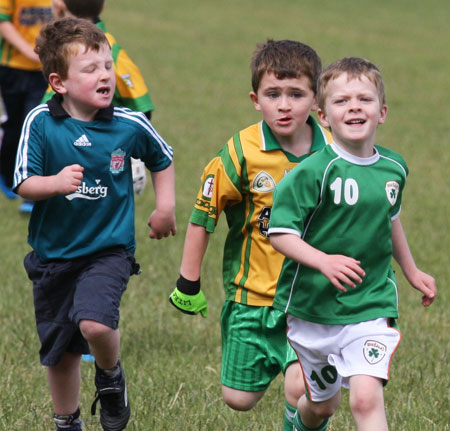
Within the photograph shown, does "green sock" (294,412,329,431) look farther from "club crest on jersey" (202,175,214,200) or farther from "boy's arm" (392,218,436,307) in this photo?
"club crest on jersey" (202,175,214,200)

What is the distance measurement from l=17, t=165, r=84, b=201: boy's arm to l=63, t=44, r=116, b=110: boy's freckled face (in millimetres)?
405

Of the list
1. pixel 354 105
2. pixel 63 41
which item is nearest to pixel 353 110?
pixel 354 105

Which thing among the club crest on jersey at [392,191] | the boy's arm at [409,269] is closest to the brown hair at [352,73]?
the club crest on jersey at [392,191]

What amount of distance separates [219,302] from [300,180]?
3697 millimetres

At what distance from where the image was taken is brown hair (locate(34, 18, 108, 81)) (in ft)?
15.9

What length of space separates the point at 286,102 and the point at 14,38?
521cm

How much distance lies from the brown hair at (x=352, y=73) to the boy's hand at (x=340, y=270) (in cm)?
70

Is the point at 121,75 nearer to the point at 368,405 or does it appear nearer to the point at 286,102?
the point at 286,102

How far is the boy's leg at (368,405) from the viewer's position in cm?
405

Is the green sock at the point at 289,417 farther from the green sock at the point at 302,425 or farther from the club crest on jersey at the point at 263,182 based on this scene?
the club crest on jersey at the point at 263,182

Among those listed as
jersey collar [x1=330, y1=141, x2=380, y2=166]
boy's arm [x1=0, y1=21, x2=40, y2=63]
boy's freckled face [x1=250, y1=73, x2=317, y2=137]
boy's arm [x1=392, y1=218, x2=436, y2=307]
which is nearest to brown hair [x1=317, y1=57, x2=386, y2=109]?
jersey collar [x1=330, y1=141, x2=380, y2=166]

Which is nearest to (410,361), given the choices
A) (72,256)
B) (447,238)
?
(72,256)

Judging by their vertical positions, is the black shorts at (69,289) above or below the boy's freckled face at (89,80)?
below

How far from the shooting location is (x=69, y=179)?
4484mm
